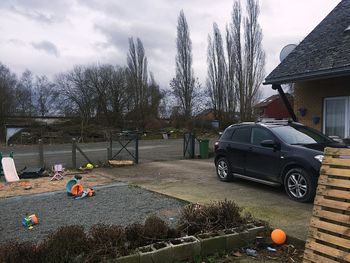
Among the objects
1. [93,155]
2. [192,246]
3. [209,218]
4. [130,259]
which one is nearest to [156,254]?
[130,259]

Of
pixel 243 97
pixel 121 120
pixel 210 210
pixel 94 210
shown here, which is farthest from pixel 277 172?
pixel 121 120

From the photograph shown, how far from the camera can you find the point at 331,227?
4141 mm

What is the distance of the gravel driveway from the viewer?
665 cm

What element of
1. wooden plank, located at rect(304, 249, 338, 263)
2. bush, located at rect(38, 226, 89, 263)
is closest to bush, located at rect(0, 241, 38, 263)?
bush, located at rect(38, 226, 89, 263)

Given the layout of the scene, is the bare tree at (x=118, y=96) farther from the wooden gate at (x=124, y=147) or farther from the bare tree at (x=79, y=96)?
the wooden gate at (x=124, y=147)

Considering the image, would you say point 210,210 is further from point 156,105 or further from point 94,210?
point 156,105

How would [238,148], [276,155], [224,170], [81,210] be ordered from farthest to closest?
[224,170], [238,148], [276,155], [81,210]

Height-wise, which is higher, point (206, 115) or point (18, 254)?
point (206, 115)

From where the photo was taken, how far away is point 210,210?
19.2 feet

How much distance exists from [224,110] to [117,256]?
42.6 m

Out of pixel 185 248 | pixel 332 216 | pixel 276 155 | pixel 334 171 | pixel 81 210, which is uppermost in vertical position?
pixel 334 171

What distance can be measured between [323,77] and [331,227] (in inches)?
303

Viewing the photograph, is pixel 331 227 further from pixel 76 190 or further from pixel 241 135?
pixel 76 190

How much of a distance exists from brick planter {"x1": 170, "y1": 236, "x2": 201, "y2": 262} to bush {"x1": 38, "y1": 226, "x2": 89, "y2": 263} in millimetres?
1113
